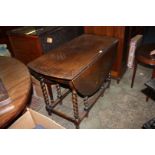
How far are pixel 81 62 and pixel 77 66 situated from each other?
8 cm

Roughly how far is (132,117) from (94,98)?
0.50 m

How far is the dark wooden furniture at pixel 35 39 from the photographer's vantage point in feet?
7.22

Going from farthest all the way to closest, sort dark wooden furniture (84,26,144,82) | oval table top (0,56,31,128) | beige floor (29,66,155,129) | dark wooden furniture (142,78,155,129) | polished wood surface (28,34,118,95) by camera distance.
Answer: dark wooden furniture (84,26,144,82), beige floor (29,66,155,129), polished wood surface (28,34,118,95), dark wooden furniture (142,78,155,129), oval table top (0,56,31,128)

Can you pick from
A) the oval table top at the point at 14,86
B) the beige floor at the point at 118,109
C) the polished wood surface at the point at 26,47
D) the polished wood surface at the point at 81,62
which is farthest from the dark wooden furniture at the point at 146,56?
the oval table top at the point at 14,86

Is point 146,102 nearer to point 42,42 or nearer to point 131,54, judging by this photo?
point 131,54

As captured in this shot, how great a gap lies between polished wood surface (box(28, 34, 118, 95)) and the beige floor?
420 mm

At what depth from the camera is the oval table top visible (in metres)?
0.91

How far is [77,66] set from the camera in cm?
151

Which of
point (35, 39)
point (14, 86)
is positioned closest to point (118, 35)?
point (35, 39)

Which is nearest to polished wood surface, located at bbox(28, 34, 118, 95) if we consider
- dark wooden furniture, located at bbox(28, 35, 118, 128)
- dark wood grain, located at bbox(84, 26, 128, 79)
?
dark wooden furniture, located at bbox(28, 35, 118, 128)

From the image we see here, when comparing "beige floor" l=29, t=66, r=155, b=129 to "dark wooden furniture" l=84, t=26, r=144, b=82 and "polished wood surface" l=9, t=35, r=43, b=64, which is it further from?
Result: "polished wood surface" l=9, t=35, r=43, b=64

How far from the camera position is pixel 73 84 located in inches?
54.7
